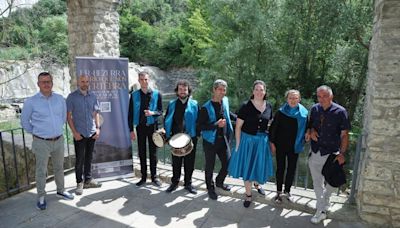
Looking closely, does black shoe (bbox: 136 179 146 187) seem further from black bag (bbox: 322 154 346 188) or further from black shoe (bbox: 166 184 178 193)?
black bag (bbox: 322 154 346 188)

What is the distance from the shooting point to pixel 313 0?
10.4 metres

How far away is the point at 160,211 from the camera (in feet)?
11.3

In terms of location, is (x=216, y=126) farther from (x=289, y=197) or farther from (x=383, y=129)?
(x=383, y=129)

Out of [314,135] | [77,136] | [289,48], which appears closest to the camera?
[314,135]

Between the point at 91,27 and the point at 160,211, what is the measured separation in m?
3.80

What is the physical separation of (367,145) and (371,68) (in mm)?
862

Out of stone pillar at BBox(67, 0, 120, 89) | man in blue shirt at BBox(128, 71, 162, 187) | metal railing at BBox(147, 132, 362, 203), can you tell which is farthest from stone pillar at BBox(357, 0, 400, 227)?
stone pillar at BBox(67, 0, 120, 89)

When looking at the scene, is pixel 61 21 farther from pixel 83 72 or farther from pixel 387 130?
pixel 387 130

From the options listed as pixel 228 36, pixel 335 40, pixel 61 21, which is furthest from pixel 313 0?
pixel 61 21

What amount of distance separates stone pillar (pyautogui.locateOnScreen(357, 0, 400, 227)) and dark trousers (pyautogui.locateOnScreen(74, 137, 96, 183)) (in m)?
3.35

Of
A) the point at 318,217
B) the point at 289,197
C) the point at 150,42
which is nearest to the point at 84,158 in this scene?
the point at 289,197

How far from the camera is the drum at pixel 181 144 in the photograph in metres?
3.51

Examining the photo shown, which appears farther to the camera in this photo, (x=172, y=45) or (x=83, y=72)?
(x=172, y=45)

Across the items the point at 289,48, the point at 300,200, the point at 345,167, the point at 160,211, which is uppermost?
the point at 289,48
